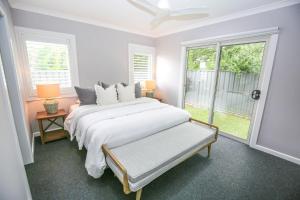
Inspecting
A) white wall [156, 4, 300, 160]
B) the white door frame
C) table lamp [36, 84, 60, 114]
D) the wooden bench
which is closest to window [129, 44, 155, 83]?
the white door frame

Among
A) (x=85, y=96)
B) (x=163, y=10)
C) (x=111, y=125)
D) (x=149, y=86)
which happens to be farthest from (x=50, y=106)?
(x=163, y=10)

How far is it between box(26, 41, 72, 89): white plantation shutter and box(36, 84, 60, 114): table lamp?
1.50 feet

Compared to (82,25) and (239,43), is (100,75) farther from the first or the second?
(239,43)

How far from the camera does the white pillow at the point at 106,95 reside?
9.24 feet

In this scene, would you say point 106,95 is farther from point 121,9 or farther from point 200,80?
point 200,80

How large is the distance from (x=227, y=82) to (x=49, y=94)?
11.8 ft

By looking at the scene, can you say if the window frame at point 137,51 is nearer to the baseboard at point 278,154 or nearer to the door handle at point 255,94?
the door handle at point 255,94

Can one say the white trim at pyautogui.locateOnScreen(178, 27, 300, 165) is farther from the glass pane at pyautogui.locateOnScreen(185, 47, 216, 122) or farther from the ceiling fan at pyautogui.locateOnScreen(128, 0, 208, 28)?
the ceiling fan at pyautogui.locateOnScreen(128, 0, 208, 28)

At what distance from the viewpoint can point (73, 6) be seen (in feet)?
8.14

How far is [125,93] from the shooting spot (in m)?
3.18

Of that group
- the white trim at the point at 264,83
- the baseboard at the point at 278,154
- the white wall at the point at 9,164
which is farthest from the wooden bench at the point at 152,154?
the baseboard at the point at 278,154

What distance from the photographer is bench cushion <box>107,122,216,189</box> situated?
1.45 m

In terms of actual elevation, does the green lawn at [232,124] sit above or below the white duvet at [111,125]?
below

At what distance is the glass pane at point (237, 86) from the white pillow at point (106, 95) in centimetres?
239
